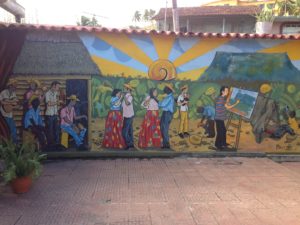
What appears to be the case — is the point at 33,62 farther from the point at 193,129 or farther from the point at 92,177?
the point at 193,129

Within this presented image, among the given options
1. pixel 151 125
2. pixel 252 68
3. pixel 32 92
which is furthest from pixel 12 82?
pixel 252 68

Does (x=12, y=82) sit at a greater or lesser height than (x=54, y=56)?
lesser

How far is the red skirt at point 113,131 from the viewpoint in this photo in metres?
8.50

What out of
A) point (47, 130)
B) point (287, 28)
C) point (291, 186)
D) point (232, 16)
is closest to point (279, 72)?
point (291, 186)

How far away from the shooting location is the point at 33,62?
823cm

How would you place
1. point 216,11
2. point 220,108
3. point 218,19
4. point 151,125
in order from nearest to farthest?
point 151,125 < point 220,108 < point 216,11 < point 218,19

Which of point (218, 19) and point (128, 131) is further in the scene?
point (218, 19)

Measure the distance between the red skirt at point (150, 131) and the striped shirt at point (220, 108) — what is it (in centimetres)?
148

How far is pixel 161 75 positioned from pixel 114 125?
1.64 meters

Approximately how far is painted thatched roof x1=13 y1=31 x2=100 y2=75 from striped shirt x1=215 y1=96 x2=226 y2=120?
2.99 metres

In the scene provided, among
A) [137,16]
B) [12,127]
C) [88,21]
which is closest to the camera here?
[12,127]

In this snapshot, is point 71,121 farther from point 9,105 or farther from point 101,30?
point 101,30

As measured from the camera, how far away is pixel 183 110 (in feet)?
28.4

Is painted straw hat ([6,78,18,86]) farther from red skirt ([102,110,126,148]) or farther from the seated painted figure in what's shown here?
red skirt ([102,110,126,148])
